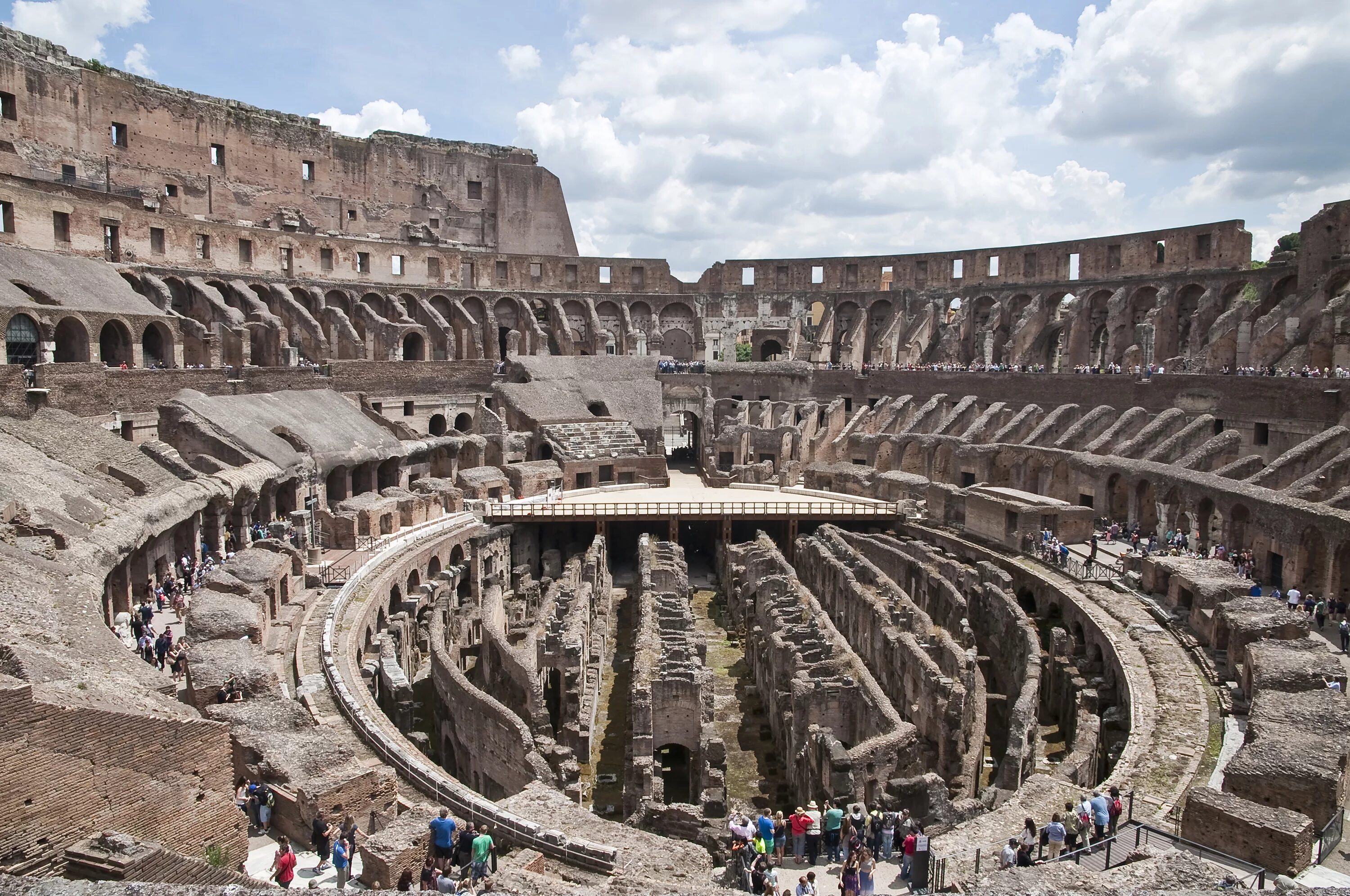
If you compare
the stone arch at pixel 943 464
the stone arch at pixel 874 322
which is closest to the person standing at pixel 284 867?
the stone arch at pixel 943 464

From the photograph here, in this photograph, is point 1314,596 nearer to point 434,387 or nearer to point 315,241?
point 434,387

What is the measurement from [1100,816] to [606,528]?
2688 centimetres

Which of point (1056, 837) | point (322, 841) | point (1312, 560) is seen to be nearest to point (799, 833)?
point (1056, 837)

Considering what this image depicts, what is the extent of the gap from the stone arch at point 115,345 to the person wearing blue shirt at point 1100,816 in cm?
3526

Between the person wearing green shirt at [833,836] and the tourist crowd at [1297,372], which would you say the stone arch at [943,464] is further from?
the person wearing green shirt at [833,836]

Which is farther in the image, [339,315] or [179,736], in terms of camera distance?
[339,315]

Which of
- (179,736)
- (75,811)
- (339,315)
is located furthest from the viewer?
(339,315)

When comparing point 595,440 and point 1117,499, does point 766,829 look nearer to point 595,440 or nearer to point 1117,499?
point 1117,499

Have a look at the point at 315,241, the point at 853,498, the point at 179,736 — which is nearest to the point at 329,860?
the point at 179,736

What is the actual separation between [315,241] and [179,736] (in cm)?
4344

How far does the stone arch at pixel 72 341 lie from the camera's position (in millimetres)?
33844

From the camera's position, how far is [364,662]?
22375mm

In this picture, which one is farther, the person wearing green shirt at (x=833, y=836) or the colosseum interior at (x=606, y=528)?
the person wearing green shirt at (x=833, y=836)

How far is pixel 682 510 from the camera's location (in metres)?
39.1
